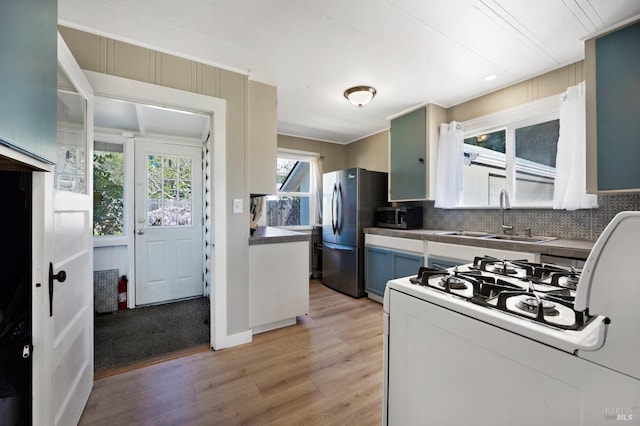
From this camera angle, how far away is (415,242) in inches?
112

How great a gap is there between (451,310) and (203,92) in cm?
231

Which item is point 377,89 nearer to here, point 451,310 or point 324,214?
point 324,214

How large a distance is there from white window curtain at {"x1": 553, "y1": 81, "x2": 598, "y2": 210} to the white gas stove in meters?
1.50

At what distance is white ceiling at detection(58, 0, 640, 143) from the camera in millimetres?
1622

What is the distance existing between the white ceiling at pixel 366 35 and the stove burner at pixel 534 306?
1740mm

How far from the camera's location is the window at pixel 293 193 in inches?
172

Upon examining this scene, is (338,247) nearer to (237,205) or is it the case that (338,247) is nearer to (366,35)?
(237,205)

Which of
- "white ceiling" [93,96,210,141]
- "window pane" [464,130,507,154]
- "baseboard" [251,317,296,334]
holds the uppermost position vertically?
"white ceiling" [93,96,210,141]

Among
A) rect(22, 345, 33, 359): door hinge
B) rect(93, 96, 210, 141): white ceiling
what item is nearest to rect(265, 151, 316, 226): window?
rect(93, 96, 210, 141): white ceiling

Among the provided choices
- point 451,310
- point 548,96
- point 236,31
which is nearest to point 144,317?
point 236,31

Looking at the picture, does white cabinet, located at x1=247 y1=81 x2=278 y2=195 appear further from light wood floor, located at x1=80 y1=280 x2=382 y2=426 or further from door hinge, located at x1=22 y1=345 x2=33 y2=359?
door hinge, located at x1=22 y1=345 x2=33 y2=359

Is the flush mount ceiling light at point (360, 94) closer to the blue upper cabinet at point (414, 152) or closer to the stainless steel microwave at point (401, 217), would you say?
the blue upper cabinet at point (414, 152)

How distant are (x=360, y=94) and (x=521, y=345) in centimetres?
258

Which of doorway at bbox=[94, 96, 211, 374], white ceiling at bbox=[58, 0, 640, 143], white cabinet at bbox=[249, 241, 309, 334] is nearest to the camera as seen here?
white ceiling at bbox=[58, 0, 640, 143]
